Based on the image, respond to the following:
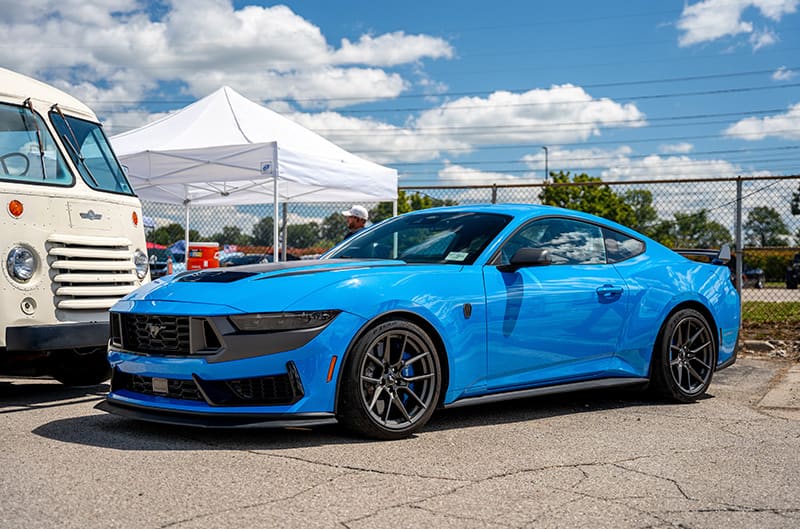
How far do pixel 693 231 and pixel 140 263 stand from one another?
8.50 m

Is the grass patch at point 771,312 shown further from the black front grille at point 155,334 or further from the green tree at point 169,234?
the green tree at point 169,234

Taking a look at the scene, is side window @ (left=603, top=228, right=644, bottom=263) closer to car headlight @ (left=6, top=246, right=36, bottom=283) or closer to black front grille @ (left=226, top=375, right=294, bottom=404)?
black front grille @ (left=226, top=375, right=294, bottom=404)

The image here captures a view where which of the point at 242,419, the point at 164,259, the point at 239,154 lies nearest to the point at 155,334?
the point at 242,419

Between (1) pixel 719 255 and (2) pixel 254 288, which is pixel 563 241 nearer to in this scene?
(1) pixel 719 255

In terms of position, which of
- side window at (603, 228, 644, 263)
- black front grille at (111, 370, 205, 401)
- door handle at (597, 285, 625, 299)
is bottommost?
black front grille at (111, 370, 205, 401)

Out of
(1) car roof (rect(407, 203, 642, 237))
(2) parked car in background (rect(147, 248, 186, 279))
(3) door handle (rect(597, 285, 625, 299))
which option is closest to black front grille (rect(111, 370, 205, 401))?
(1) car roof (rect(407, 203, 642, 237))

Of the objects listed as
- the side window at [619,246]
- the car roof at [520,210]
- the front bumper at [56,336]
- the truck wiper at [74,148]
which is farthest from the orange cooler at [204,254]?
the side window at [619,246]

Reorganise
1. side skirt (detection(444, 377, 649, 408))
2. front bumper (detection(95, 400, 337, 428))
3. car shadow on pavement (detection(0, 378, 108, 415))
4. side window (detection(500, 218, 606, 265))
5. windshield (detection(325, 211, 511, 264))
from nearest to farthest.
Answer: front bumper (detection(95, 400, 337, 428)) < side skirt (detection(444, 377, 649, 408)) < windshield (detection(325, 211, 511, 264)) < side window (detection(500, 218, 606, 265)) < car shadow on pavement (detection(0, 378, 108, 415))

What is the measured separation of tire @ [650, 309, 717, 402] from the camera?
251 inches

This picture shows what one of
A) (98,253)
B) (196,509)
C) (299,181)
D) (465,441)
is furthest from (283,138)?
(196,509)

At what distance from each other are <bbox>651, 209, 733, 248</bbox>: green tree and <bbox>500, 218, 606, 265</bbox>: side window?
4.52m

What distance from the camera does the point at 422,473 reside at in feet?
13.9

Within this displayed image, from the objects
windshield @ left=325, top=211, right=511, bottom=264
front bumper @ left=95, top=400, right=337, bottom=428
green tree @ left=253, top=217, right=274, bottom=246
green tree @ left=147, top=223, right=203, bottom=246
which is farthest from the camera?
green tree @ left=147, top=223, right=203, bottom=246

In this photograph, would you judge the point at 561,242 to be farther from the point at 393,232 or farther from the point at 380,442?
the point at 380,442
